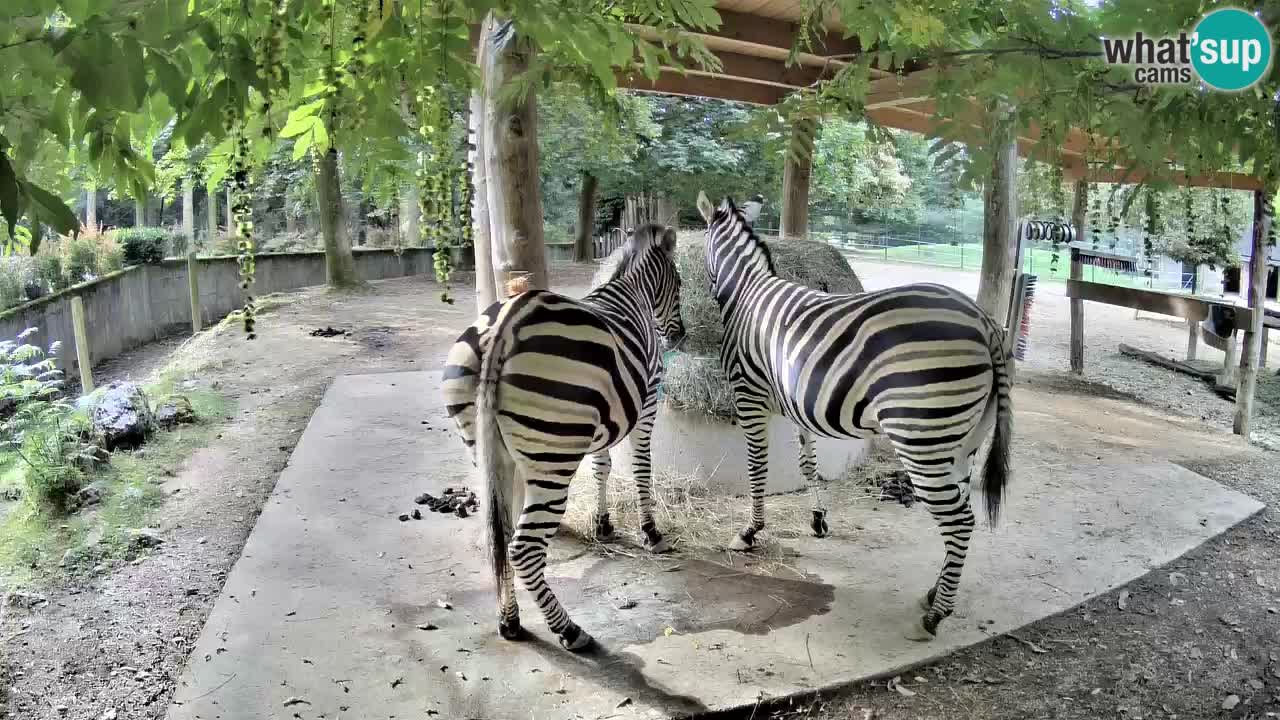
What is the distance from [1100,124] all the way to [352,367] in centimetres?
852

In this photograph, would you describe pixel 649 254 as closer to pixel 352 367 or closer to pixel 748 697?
pixel 748 697

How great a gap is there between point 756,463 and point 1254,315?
18.2 feet

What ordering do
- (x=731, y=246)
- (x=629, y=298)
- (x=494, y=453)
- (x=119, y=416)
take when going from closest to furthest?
(x=494, y=453)
(x=629, y=298)
(x=731, y=246)
(x=119, y=416)

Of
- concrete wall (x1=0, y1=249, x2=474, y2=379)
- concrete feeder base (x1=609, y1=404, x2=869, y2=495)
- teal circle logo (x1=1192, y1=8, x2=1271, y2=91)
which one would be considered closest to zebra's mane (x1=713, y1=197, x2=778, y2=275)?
concrete feeder base (x1=609, y1=404, x2=869, y2=495)

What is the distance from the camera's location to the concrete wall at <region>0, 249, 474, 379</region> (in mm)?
10930

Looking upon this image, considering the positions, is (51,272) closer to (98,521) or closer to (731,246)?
(98,521)

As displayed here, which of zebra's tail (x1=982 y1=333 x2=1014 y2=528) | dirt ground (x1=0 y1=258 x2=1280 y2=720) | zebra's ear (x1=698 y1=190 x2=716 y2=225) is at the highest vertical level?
zebra's ear (x1=698 y1=190 x2=716 y2=225)

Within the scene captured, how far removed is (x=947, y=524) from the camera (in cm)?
364

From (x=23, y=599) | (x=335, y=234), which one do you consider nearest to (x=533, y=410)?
(x=23, y=599)

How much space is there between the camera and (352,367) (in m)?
9.70

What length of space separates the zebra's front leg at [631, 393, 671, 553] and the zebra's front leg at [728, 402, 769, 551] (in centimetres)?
43

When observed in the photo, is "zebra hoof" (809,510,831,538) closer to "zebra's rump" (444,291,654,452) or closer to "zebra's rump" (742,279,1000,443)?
"zebra's rump" (742,279,1000,443)

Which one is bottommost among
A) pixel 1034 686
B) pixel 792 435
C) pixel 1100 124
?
pixel 1034 686

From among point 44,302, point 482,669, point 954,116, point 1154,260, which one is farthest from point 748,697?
point 1154,260
